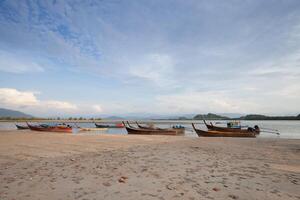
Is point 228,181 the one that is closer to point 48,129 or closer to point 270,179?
point 270,179

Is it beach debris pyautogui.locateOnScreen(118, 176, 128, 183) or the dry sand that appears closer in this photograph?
the dry sand

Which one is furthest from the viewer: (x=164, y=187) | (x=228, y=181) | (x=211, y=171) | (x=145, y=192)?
(x=211, y=171)

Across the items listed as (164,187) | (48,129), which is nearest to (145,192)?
(164,187)

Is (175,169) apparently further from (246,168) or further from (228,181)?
(246,168)

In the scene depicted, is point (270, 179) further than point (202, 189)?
Yes

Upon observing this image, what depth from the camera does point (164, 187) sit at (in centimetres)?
459

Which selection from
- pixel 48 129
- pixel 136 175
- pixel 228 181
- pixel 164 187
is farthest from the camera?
pixel 48 129

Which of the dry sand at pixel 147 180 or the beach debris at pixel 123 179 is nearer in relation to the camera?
the dry sand at pixel 147 180

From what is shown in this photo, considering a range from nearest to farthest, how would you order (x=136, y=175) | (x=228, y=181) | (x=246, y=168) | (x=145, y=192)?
(x=145, y=192) → (x=228, y=181) → (x=136, y=175) → (x=246, y=168)

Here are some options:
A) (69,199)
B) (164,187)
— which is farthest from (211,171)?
(69,199)

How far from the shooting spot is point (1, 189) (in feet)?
14.5

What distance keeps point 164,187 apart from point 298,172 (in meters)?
4.21

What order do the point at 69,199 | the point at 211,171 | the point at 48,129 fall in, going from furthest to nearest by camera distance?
1. the point at 48,129
2. the point at 211,171
3. the point at 69,199

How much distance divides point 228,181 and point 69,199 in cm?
353
